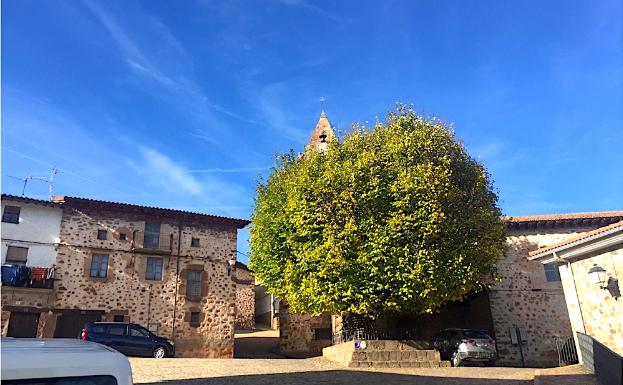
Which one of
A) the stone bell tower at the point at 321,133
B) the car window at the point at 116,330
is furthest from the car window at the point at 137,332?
the stone bell tower at the point at 321,133

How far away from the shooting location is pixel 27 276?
72.1 ft

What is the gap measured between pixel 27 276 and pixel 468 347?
20.6 metres

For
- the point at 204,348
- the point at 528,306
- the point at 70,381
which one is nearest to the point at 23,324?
the point at 204,348

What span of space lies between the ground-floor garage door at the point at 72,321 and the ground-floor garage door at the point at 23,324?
981mm

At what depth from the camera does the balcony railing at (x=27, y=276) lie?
2138 cm

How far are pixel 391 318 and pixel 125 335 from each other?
1187 cm

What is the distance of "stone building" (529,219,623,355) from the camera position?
489 inches

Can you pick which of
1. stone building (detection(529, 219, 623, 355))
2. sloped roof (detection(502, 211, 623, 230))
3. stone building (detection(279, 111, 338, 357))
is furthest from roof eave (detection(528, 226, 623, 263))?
stone building (detection(279, 111, 338, 357))

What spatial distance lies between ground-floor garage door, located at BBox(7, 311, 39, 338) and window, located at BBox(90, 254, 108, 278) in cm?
321

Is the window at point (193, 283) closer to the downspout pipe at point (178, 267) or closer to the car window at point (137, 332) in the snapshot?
the downspout pipe at point (178, 267)

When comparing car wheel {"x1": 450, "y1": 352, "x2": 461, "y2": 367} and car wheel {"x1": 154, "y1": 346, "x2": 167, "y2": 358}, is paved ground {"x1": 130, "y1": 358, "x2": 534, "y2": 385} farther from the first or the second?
car wheel {"x1": 154, "y1": 346, "x2": 167, "y2": 358}

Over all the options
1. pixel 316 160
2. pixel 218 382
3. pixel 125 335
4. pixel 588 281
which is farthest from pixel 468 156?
pixel 125 335

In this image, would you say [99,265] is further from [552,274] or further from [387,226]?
[552,274]

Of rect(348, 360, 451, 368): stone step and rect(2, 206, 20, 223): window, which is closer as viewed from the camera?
rect(348, 360, 451, 368): stone step
